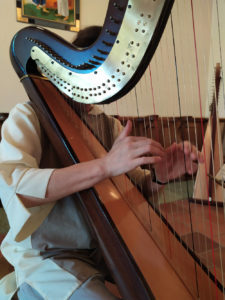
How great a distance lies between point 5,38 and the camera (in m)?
1.92

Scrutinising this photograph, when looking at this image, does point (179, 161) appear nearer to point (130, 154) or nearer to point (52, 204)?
point (130, 154)

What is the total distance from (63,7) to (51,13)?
127 millimetres

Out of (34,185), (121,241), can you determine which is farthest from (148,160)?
(34,185)

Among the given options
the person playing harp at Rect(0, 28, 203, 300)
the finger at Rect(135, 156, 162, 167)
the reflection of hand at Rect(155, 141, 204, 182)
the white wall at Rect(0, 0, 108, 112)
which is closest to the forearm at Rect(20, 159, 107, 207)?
the person playing harp at Rect(0, 28, 203, 300)

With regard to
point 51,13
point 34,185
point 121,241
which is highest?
point 51,13

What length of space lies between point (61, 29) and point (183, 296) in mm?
2281

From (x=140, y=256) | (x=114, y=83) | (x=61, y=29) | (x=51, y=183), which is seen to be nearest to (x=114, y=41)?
(x=114, y=83)

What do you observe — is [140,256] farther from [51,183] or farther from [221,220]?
[221,220]

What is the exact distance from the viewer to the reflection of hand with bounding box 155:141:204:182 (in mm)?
648

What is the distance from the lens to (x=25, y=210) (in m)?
0.56

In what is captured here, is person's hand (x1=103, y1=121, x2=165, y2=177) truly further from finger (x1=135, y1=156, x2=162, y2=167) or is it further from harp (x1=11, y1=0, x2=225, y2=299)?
harp (x1=11, y1=0, x2=225, y2=299)

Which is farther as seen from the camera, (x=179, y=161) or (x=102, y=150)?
(x=102, y=150)

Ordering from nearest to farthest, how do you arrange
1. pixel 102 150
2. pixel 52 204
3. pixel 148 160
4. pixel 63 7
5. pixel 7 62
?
pixel 148 160 → pixel 52 204 → pixel 102 150 → pixel 7 62 → pixel 63 7

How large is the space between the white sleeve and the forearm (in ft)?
0.06
